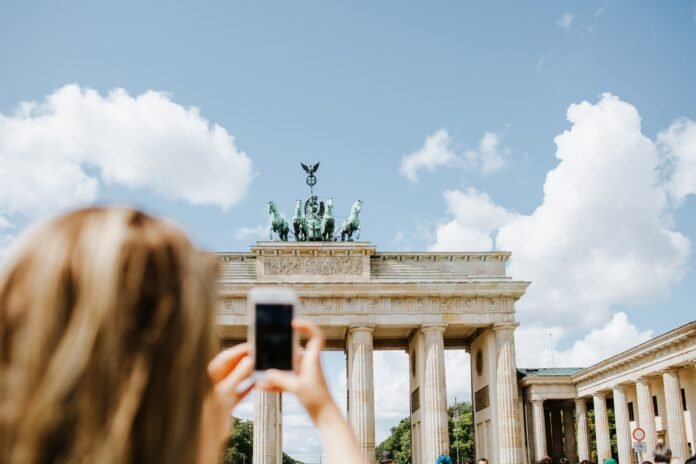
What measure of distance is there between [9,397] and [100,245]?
0.31 meters

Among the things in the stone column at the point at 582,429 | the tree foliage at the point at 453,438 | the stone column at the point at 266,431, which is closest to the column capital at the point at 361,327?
the stone column at the point at 266,431

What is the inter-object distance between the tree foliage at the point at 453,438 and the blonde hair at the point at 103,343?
8039cm

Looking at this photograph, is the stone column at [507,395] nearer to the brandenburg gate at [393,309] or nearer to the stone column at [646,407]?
the brandenburg gate at [393,309]

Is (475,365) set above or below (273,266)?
below

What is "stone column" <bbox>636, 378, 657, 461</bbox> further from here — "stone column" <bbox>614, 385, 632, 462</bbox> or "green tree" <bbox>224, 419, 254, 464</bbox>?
"green tree" <bbox>224, 419, 254, 464</bbox>

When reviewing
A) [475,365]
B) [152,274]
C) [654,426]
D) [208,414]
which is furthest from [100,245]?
[475,365]

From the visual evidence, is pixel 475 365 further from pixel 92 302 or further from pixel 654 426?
pixel 92 302

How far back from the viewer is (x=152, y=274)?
56.7 inches

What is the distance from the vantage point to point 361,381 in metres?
46.3

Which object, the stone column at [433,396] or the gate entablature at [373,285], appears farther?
the gate entablature at [373,285]

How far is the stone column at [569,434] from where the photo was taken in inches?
2223

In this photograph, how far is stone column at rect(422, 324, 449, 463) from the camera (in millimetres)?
45656

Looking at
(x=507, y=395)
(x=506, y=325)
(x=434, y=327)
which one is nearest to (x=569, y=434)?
(x=507, y=395)

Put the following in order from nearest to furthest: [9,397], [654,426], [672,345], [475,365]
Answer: [9,397], [672,345], [654,426], [475,365]
